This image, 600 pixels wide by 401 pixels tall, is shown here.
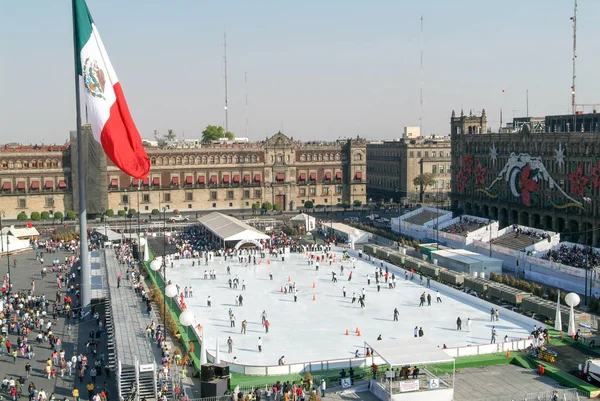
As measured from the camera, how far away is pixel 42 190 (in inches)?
4048

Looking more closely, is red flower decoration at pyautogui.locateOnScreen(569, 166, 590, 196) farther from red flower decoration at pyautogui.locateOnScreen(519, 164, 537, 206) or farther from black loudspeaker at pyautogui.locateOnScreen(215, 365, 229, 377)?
black loudspeaker at pyautogui.locateOnScreen(215, 365, 229, 377)

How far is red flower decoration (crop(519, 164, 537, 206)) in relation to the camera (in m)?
78.8

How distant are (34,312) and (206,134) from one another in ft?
361

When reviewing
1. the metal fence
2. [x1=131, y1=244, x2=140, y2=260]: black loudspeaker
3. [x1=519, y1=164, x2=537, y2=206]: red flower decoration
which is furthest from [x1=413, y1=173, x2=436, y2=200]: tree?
the metal fence

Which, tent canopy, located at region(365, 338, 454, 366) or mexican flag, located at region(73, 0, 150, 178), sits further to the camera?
mexican flag, located at region(73, 0, 150, 178)

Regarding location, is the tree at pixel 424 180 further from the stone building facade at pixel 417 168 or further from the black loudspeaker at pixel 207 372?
the black loudspeaker at pixel 207 372

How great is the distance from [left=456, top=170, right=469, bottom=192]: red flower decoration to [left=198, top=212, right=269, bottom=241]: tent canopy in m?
31.6

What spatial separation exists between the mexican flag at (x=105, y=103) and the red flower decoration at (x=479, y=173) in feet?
206

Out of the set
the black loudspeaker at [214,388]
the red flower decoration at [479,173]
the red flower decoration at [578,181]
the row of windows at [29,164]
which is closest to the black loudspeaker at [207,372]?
the black loudspeaker at [214,388]

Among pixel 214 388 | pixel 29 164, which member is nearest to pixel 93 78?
pixel 214 388

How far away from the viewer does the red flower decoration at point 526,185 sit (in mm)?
78750

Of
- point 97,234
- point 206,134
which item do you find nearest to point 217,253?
point 97,234

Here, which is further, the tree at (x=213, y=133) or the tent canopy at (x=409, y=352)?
the tree at (x=213, y=133)

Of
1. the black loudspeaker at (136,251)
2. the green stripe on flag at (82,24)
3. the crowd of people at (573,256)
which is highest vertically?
the green stripe on flag at (82,24)
